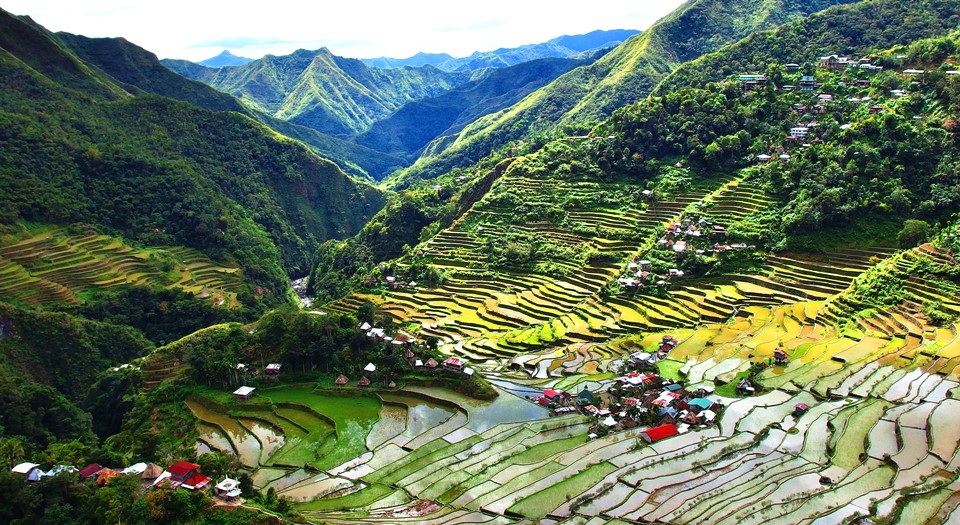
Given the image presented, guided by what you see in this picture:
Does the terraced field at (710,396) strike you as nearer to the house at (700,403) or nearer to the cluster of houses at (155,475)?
the house at (700,403)

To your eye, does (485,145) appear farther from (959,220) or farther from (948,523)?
(948,523)

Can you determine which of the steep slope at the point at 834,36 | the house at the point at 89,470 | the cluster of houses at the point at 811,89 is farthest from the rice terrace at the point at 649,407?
the steep slope at the point at 834,36

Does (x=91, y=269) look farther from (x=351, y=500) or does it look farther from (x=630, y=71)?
(x=630, y=71)

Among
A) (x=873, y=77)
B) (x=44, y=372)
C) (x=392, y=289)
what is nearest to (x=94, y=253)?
(x=44, y=372)

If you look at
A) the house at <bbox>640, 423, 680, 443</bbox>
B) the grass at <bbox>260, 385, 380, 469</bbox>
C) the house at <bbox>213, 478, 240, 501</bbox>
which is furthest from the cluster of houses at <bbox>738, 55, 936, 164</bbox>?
the house at <bbox>213, 478, 240, 501</bbox>

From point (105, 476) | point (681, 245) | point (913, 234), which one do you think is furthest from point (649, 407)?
point (913, 234)

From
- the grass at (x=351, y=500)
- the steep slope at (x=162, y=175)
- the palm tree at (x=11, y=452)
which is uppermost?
the steep slope at (x=162, y=175)

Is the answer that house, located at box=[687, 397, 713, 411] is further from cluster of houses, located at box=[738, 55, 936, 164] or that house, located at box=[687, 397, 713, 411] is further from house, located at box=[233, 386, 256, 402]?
cluster of houses, located at box=[738, 55, 936, 164]
